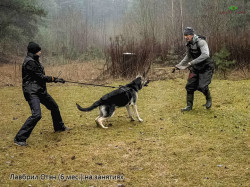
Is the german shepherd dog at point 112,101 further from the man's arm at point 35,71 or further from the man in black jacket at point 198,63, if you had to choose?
the man in black jacket at point 198,63

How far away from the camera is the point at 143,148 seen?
14.7 feet

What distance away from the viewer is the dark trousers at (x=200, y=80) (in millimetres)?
6117

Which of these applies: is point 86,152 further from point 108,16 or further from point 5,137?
point 108,16

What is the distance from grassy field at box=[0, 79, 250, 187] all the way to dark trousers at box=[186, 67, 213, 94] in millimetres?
622

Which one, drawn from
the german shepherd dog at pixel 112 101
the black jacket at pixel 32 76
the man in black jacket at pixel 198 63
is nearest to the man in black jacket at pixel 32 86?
the black jacket at pixel 32 76

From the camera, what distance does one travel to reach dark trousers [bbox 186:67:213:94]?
612cm

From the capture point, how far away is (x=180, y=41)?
13.7m

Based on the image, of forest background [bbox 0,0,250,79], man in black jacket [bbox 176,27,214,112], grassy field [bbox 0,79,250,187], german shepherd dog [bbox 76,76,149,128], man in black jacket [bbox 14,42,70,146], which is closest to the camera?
grassy field [bbox 0,79,250,187]

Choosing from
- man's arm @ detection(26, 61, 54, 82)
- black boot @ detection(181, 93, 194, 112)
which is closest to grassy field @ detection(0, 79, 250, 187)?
black boot @ detection(181, 93, 194, 112)

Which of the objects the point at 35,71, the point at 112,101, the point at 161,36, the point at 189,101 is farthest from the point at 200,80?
the point at 161,36

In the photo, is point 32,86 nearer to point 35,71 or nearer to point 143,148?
point 35,71

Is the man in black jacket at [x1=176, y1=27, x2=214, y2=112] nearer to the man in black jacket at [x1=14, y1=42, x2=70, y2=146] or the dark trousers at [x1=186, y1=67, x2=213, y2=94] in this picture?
the dark trousers at [x1=186, y1=67, x2=213, y2=94]

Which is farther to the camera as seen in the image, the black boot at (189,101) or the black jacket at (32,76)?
the black boot at (189,101)

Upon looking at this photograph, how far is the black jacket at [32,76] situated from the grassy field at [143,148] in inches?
37.7
